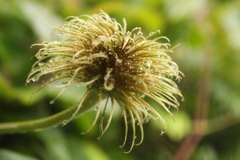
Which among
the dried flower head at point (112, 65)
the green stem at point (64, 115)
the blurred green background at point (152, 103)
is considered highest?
the blurred green background at point (152, 103)

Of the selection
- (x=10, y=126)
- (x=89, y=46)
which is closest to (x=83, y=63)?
(x=89, y=46)

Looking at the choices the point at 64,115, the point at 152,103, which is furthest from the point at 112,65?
the point at 152,103

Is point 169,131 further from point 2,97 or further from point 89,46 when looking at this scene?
point 89,46

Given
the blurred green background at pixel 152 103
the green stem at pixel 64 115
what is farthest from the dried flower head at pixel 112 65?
the blurred green background at pixel 152 103

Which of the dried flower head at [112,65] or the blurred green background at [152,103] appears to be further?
the blurred green background at [152,103]

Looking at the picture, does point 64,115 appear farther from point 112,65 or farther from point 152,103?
point 152,103

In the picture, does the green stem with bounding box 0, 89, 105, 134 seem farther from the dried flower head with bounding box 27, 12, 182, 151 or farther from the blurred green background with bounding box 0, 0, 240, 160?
the blurred green background with bounding box 0, 0, 240, 160

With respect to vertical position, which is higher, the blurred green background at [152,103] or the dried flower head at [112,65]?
the blurred green background at [152,103]

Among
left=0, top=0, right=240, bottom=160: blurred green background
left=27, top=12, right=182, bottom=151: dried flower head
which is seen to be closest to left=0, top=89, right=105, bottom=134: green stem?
left=27, top=12, right=182, bottom=151: dried flower head

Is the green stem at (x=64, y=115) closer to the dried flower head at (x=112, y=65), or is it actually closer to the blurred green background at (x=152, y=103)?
the dried flower head at (x=112, y=65)
